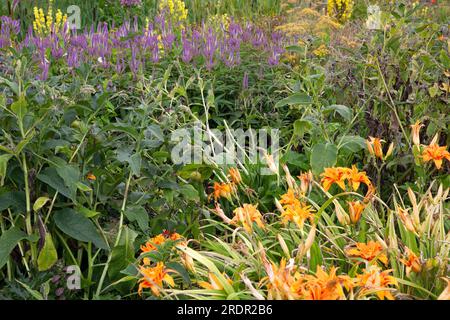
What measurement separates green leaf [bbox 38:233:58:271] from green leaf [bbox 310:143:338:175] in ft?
3.29

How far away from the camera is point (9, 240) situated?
219 centimetres

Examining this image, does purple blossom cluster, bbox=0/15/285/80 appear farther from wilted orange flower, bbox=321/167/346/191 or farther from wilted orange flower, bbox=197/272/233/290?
wilted orange flower, bbox=197/272/233/290

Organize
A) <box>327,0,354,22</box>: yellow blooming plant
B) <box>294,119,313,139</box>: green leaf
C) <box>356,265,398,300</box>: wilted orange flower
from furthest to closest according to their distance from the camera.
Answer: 1. <box>327,0,354,22</box>: yellow blooming plant
2. <box>294,119,313,139</box>: green leaf
3. <box>356,265,398,300</box>: wilted orange flower

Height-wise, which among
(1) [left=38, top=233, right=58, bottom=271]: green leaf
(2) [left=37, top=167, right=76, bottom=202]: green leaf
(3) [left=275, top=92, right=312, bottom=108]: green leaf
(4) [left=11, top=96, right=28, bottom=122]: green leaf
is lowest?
(1) [left=38, top=233, right=58, bottom=271]: green leaf

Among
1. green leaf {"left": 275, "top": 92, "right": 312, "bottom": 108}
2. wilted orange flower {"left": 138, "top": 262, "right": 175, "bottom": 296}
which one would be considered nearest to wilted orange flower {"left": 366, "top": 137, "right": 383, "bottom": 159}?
green leaf {"left": 275, "top": 92, "right": 312, "bottom": 108}

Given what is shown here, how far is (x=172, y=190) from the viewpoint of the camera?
2502mm

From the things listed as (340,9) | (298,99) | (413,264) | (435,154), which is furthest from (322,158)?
(340,9)

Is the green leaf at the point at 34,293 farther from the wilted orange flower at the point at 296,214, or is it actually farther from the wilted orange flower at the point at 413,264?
the wilted orange flower at the point at 413,264

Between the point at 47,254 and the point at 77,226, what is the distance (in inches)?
5.4

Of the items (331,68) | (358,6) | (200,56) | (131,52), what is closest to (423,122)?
(331,68)

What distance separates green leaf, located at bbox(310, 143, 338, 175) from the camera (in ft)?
8.71

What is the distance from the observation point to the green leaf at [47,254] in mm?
2176

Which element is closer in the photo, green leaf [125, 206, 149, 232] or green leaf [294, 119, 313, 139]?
green leaf [125, 206, 149, 232]
